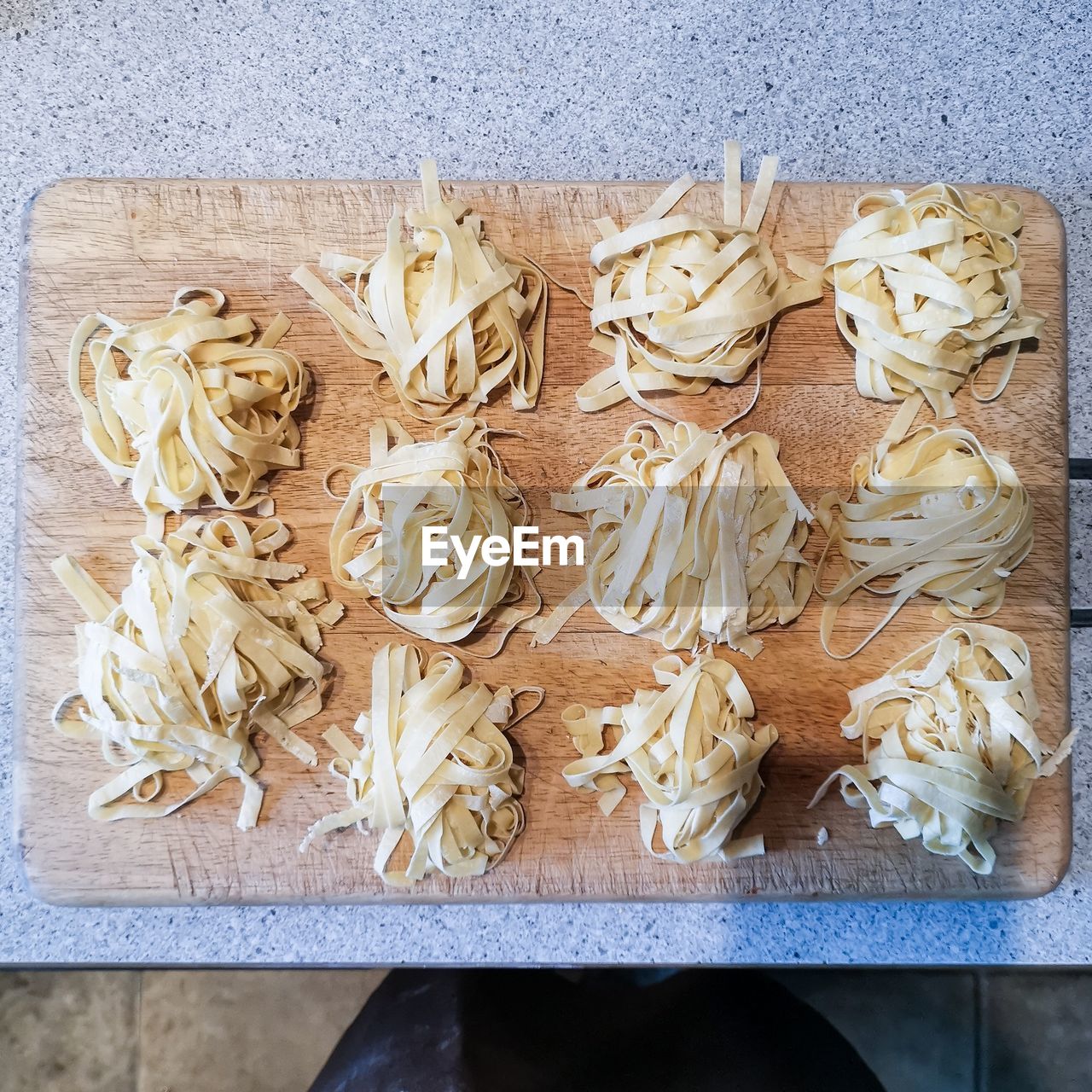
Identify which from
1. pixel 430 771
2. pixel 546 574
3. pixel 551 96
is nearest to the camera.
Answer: pixel 430 771

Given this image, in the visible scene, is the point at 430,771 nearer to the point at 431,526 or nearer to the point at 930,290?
the point at 431,526

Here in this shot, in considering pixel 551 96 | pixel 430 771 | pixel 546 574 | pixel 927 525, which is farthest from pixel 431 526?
pixel 551 96

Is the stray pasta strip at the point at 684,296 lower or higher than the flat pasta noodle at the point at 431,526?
higher

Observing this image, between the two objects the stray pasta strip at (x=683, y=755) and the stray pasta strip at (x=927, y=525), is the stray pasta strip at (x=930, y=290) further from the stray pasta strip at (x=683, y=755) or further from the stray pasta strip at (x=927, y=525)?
the stray pasta strip at (x=683, y=755)

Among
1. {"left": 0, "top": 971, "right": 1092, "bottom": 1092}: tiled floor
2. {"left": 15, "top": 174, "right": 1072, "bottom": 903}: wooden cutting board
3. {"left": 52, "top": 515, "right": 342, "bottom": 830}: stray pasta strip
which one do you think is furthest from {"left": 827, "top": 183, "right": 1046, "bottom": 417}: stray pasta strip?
{"left": 0, "top": 971, "right": 1092, "bottom": 1092}: tiled floor

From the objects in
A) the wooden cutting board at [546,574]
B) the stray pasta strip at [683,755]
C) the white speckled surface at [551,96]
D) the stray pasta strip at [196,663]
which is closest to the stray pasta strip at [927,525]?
the wooden cutting board at [546,574]
